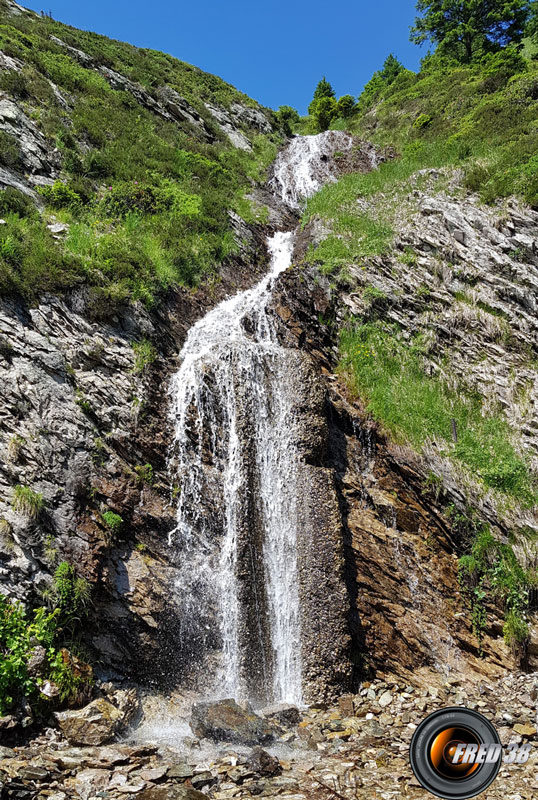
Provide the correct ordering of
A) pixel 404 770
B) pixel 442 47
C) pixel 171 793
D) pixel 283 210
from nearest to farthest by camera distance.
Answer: pixel 171 793
pixel 404 770
pixel 283 210
pixel 442 47

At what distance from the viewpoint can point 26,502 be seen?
285 inches

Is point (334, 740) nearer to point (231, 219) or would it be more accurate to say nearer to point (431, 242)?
point (431, 242)

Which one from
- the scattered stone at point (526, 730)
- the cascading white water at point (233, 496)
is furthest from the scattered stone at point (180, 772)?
the scattered stone at point (526, 730)

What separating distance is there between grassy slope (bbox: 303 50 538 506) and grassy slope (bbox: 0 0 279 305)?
→ 5.02 meters

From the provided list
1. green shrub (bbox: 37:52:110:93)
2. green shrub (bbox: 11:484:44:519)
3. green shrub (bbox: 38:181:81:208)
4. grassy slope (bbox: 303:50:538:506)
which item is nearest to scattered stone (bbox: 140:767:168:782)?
green shrub (bbox: 11:484:44:519)

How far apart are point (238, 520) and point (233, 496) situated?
1.77 feet

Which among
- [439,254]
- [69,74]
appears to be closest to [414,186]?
[439,254]

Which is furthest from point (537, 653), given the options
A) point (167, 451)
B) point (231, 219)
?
point (231, 219)

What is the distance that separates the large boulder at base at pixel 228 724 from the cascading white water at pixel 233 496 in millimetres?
1014

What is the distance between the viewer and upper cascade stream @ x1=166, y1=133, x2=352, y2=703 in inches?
326

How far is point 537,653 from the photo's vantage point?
8883 millimetres

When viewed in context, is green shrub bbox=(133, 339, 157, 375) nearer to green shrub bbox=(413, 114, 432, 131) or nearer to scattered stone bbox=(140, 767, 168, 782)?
scattered stone bbox=(140, 767, 168, 782)

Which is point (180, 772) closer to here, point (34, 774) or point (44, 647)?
point (34, 774)

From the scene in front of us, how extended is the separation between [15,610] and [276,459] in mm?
5642
